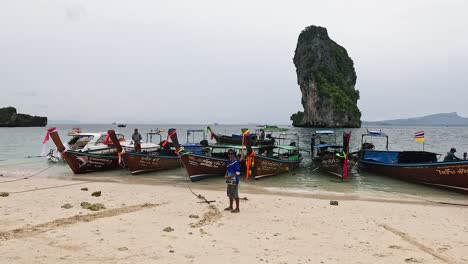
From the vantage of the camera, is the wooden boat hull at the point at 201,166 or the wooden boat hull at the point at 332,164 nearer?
the wooden boat hull at the point at 201,166

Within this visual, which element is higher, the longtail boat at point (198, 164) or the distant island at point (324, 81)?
the distant island at point (324, 81)

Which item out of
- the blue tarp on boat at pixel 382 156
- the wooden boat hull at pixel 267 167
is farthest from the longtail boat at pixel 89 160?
the blue tarp on boat at pixel 382 156

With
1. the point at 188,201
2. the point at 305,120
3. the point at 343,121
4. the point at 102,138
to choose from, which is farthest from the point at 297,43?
the point at 188,201

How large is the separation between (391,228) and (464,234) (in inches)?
69.2

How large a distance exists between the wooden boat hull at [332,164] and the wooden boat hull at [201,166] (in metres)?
6.21

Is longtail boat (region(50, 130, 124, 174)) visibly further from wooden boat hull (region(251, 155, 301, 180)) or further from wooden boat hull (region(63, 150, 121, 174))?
wooden boat hull (region(251, 155, 301, 180))

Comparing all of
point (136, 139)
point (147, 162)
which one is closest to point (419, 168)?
point (147, 162)

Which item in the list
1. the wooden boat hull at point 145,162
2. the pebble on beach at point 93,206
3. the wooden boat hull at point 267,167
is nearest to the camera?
the pebble on beach at point 93,206

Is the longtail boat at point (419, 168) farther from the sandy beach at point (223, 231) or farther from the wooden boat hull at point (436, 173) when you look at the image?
the sandy beach at point (223, 231)

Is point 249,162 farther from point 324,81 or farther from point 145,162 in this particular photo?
point 324,81

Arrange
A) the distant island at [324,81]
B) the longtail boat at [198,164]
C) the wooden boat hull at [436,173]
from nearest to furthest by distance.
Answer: the wooden boat hull at [436,173] → the longtail boat at [198,164] → the distant island at [324,81]

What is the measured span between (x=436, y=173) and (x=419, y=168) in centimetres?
102

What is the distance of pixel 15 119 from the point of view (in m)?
122

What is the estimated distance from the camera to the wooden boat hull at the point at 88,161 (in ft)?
63.6
